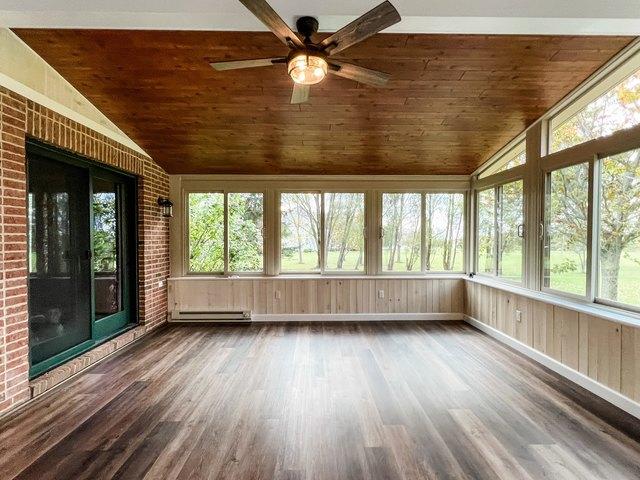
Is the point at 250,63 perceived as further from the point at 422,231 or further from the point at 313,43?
the point at 422,231

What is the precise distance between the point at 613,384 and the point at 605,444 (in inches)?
29.5

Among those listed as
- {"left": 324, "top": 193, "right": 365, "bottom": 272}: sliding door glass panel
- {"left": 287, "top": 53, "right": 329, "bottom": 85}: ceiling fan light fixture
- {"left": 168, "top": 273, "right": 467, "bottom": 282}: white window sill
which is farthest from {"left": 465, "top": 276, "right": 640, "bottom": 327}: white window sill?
{"left": 287, "top": 53, "right": 329, "bottom": 85}: ceiling fan light fixture

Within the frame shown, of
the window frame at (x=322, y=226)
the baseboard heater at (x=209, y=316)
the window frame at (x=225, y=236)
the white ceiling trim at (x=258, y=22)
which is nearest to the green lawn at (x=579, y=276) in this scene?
the white ceiling trim at (x=258, y=22)

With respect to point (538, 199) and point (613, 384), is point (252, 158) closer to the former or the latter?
point (538, 199)

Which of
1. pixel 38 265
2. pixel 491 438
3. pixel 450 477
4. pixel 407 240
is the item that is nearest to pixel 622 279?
pixel 491 438

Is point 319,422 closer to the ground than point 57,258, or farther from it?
closer to the ground

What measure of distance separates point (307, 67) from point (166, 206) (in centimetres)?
366

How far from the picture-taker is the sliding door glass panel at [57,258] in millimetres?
2746

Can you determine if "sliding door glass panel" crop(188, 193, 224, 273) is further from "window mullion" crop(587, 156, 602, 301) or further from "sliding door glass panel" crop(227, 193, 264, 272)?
"window mullion" crop(587, 156, 602, 301)

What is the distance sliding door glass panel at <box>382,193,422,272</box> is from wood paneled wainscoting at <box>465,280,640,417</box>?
1.30 meters

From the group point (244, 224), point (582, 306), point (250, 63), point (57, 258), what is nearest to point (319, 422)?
point (250, 63)

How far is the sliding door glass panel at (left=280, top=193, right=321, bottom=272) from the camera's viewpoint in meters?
5.13

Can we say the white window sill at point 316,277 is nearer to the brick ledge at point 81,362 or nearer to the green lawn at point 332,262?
the green lawn at point 332,262

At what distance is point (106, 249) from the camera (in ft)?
12.5
